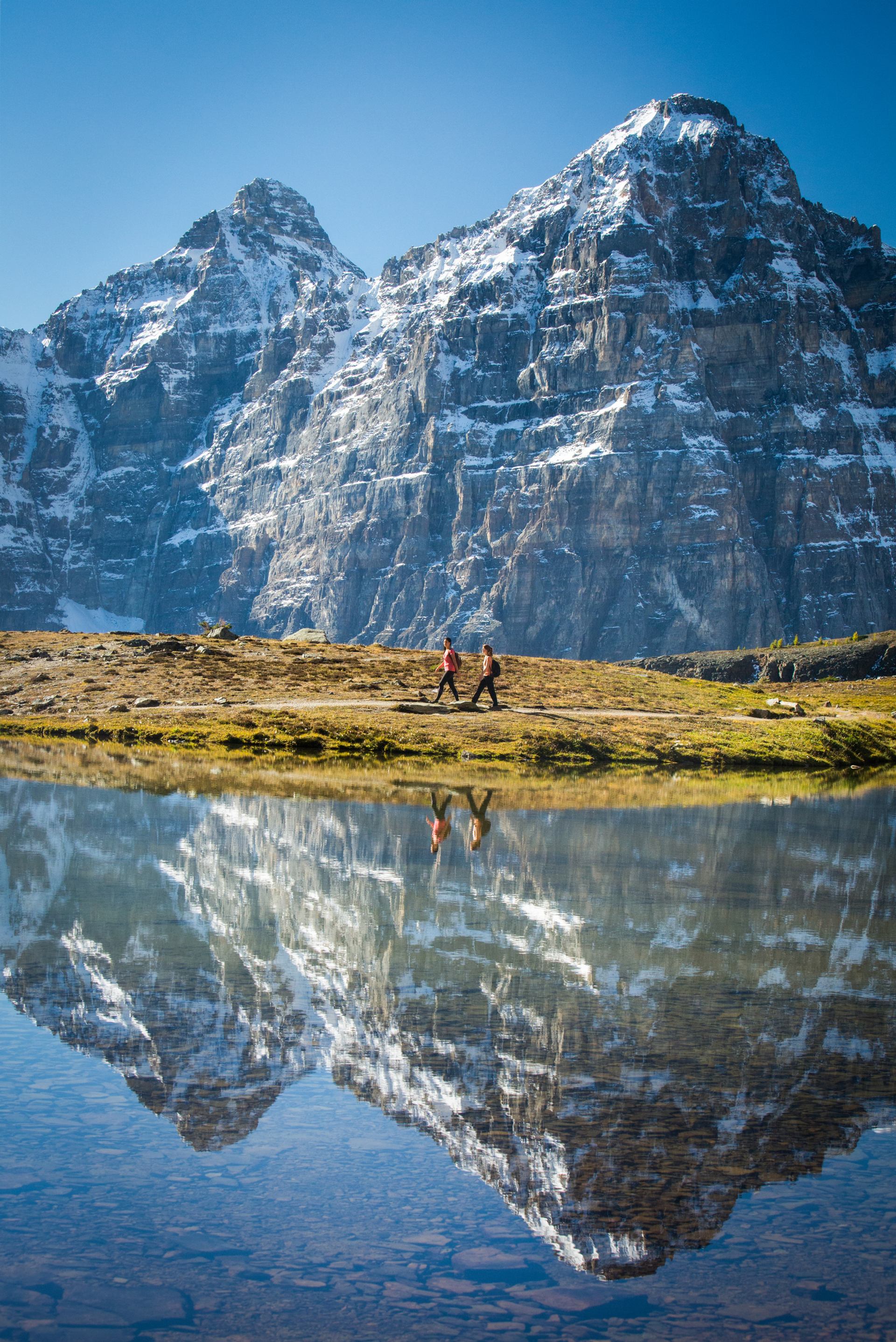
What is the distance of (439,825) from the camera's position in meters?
15.5

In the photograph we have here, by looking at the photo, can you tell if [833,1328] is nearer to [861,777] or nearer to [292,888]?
[292,888]

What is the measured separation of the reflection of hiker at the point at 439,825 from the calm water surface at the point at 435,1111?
2.45m

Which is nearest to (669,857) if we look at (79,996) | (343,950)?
(343,950)

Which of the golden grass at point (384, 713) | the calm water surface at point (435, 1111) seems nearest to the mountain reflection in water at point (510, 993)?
the calm water surface at point (435, 1111)

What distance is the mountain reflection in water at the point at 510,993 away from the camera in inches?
221

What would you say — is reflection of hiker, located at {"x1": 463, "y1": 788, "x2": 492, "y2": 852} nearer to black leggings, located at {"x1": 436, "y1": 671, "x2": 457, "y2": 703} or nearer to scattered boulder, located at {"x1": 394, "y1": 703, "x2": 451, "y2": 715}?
scattered boulder, located at {"x1": 394, "y1": 703, "x2": 451, "y2": 715}

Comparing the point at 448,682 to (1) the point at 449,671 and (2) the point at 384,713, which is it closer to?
(1) the point at 449,671

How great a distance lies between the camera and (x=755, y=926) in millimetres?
10453

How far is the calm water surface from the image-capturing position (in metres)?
4.43

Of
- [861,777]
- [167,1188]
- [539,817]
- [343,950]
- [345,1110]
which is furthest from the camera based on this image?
[861,777]

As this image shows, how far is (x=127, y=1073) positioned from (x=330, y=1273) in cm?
211

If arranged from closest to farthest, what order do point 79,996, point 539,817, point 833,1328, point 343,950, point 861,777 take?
point 833,1328 < point 79,996 < point 343,950 < point 539,817 < point 861,777

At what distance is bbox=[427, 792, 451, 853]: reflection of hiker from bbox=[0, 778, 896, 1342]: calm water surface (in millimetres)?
2449

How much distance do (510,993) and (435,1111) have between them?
201 cm
